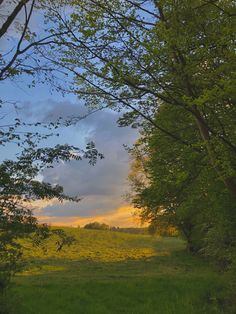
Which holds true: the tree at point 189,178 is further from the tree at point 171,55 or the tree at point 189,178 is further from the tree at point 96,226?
the tree at point 96,226

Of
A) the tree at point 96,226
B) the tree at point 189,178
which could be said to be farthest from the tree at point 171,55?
the tree at point 96,226

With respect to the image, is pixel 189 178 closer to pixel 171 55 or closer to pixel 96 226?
pixel 171 55

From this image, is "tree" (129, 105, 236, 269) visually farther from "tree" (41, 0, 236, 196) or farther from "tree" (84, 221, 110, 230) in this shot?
"tree" (84, 221, 110, 230)

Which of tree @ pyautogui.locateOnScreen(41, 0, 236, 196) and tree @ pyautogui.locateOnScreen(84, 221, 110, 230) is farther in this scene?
tree @ pyautogui.locateOnScreen(84, 221, 110, 230)

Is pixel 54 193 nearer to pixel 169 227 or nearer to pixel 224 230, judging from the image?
pixel 224 230

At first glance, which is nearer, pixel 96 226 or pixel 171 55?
pixel 171 55

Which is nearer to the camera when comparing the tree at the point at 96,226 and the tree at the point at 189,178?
the tree at the point at 189,178

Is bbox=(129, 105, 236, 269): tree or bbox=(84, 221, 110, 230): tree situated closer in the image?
bbox=(129, 105, 236, 269): tree

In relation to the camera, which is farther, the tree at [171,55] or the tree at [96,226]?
the tree at [96,226]

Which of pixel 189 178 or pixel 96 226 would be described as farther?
pixel 96 226

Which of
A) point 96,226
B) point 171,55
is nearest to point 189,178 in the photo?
point 171,55

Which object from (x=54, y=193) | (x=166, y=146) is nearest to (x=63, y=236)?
(x=54, y=193)

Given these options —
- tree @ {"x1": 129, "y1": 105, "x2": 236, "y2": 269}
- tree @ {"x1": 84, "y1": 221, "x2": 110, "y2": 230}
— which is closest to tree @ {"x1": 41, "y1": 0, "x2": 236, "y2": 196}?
tree @ {"x1": 129, "y1": 105, "x2": 236, "y2": 269}

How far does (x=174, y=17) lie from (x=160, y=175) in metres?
8.22
